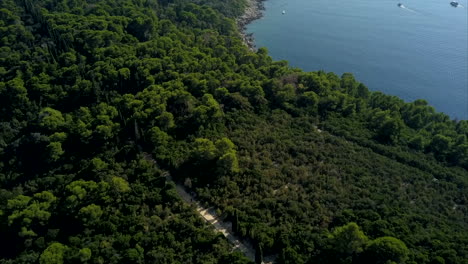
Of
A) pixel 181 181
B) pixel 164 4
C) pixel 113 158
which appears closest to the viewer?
pixel 181 181

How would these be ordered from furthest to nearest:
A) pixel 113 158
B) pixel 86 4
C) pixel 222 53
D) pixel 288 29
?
pixel 288 29 → pixel 86 4 → pixel 222 53 → pixel 113 158

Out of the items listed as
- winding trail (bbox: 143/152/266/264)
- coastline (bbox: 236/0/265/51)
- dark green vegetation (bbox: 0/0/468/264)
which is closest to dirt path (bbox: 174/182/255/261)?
winding trail (bbox: 143/152/266/264)

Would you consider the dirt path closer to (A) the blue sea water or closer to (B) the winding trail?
(B) the winding trail

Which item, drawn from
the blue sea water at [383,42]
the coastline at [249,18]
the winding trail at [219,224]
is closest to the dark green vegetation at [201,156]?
the winding trail at [219,224]

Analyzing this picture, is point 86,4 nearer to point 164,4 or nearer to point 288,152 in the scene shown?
point 164,4

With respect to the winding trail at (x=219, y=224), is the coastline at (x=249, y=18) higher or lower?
higher

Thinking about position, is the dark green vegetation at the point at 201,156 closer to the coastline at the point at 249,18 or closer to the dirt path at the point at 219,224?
the dirt path at the point at 219,224

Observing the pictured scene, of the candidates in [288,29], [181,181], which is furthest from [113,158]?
[288,29]
